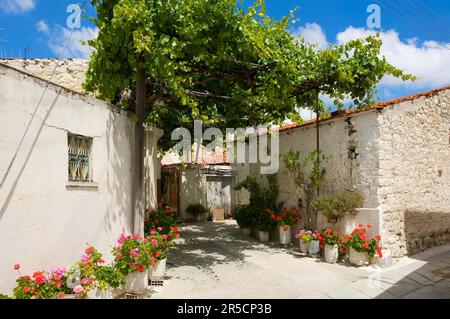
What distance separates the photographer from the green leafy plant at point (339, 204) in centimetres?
859

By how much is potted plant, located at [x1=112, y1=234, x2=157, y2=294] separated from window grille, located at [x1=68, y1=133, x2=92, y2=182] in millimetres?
1248

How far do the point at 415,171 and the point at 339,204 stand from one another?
2254 millimetres

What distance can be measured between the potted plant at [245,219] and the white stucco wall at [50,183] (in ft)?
19.4

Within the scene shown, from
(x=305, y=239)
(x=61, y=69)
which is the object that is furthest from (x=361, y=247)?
(x=61, y=69)

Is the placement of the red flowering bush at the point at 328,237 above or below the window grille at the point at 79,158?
below

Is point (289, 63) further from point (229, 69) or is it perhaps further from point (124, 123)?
point (124, 123)

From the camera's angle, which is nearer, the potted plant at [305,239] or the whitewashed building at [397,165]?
the whitewashed building at [397,165]

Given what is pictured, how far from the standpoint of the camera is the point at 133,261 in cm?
568

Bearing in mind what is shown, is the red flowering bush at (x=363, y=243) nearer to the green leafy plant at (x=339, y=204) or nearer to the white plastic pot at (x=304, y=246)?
the green leafy plant at (x=339, y=204)

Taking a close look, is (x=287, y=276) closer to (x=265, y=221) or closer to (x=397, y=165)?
(x=265, y=221)

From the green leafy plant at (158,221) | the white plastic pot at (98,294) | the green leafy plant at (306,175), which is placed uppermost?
the green leafy plant at (306,175)

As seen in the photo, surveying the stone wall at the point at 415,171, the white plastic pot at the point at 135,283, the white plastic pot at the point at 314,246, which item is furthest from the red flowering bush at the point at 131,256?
the stone wall at the point at 415,171

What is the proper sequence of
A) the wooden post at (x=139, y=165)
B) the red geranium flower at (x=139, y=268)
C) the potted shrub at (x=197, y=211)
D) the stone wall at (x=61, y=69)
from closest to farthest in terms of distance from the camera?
the red geranium flower at (x=139, y=268) → the wooden post at (x=139, y=165) → the stone wall at (x=61, y=69) → the potted shrub at (x=197, y=211)

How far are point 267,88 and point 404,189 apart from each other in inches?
169
